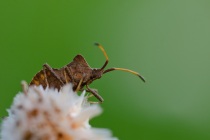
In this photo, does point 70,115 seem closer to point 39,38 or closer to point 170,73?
point 39,38

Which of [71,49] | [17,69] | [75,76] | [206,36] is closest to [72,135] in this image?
[75,76]

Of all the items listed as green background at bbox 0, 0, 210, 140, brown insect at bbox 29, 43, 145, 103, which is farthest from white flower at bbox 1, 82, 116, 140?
green background at bbox 0, 0, 210, 140

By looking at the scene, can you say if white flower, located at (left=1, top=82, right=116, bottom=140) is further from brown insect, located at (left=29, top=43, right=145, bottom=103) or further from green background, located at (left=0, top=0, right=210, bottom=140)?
green background, located at (left=0, top=0, right=210, bottom=140)

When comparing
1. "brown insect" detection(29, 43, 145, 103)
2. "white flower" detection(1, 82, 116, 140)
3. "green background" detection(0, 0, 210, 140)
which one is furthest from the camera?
"green background" detection(0, 0, 210, 140)

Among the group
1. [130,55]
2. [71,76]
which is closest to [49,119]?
[71,76]

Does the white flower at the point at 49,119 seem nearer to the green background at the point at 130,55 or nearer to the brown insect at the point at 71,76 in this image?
the brown insect at the point at 71,76

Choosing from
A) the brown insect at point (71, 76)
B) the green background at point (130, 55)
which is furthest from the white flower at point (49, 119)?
the green background at point (130, 55)
